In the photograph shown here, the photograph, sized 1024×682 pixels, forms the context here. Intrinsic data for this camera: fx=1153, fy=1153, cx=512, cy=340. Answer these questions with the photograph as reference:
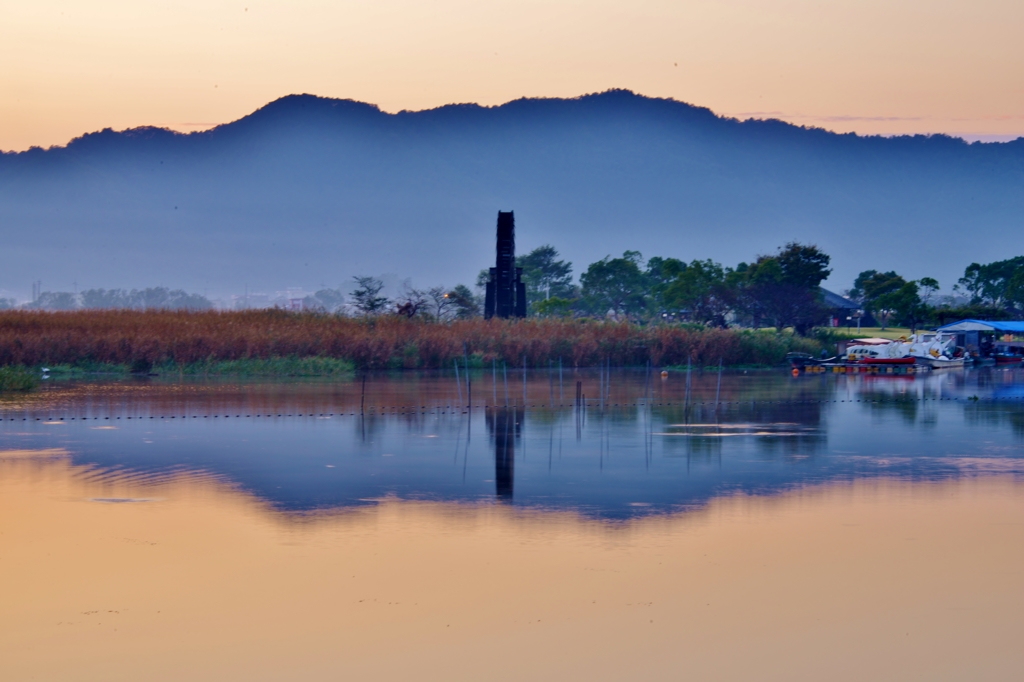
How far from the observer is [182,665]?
8.15m

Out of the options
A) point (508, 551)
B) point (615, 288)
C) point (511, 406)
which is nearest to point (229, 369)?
point (511, 406)

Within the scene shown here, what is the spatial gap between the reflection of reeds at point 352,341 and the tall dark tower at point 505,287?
666cm

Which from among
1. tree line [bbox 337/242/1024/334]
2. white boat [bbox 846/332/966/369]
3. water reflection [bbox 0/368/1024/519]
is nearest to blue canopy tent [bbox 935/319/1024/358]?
white boat [bbox 846/332/966/369]

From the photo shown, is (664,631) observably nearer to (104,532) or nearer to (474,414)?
(104,532)

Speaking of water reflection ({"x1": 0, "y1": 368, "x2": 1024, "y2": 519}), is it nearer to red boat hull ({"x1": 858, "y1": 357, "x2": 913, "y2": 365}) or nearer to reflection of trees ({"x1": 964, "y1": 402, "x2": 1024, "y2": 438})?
reflection of trees ({"x1": 964, "y1": 402, "x2": 1024, "y2": 438})

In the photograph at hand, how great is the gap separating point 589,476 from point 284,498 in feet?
13.7

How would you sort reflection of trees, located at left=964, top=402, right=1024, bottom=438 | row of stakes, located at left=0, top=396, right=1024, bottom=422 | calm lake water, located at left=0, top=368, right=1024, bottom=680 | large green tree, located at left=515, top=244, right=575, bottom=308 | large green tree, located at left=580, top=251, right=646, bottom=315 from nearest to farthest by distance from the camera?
calm lake water, located at left=0, top=368, right=1024, bottom=680 → reflection of trees, located at left=964, top=402, right=1024, bottom=438 → row of stakes, located at left=0, top=396, right=1024, bottom=422 → large green tree, located at left=580, top=251, right=646, bottom=315 → large green tree, located at left=515, top=244, right=575, bottom=308

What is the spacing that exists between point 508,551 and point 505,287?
43.8 m

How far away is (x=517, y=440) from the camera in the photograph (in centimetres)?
1973

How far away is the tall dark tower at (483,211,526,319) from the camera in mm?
54475

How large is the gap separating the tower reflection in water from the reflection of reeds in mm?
16066

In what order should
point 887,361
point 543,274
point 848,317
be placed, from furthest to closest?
point 543,274 → point 848,317 → point 887,361

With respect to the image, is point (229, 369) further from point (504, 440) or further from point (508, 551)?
point (508, 551)

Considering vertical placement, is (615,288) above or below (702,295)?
above
